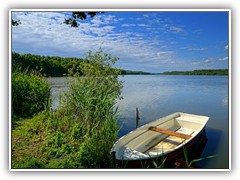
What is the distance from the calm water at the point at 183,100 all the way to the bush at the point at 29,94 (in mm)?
374

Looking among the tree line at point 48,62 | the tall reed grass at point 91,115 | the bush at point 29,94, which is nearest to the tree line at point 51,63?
the tree line at point 48,62

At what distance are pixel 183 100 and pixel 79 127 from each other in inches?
73.4

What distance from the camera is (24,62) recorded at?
2547 mm

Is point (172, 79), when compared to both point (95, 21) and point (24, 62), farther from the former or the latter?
point (24, 62)

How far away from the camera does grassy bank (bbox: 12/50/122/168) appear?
2.32 meters

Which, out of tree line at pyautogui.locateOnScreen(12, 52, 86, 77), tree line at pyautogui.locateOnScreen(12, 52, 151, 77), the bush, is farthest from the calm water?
the bush

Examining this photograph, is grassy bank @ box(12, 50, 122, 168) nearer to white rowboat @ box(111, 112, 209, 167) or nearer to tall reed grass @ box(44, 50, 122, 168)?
tall reed grass @ box(44, 50, 122, 168)

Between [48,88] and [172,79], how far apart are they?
222 cm

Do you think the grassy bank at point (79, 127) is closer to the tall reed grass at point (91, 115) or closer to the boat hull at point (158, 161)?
the tall reed grass at point (91, 115)

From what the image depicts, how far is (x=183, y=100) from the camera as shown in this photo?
380 centimetres

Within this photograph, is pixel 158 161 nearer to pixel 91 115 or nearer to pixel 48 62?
pixel 91 115

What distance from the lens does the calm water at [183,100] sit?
2543mm

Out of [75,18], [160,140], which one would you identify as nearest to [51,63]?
[75,18]

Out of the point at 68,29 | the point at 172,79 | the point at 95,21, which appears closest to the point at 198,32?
the point at 172,79
